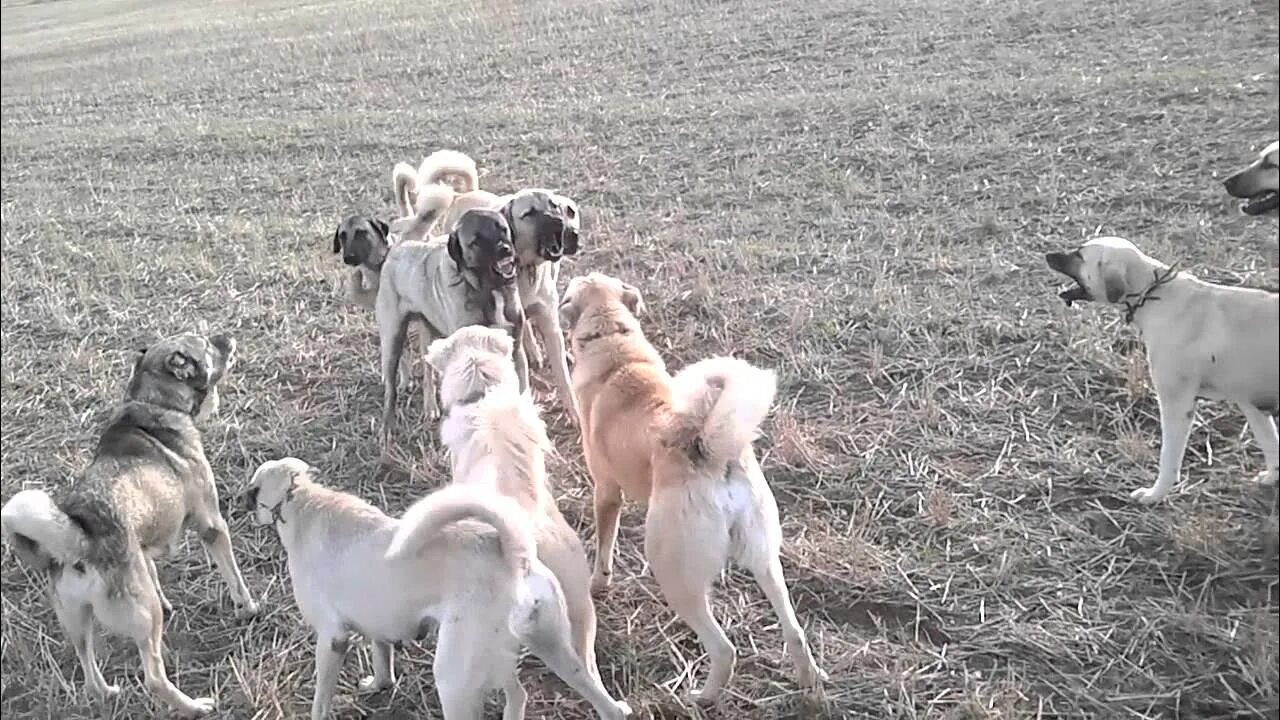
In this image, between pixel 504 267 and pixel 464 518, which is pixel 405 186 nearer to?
pixel 504 267

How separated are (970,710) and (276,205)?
7631mm

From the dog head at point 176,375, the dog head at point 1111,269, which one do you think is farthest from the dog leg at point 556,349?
the dog head at point 1111,269

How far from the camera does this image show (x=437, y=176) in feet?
21.5

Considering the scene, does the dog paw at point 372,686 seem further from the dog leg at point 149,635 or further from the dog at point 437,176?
the dog at point 437,176

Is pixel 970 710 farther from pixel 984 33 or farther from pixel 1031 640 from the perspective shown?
pixel 984 33

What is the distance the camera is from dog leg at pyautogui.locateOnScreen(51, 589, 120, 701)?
321 centimetres

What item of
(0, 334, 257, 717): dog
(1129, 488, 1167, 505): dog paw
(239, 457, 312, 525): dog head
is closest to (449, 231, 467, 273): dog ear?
(0, 334, 257, 717): dog

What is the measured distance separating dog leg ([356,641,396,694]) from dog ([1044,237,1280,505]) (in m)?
2.84

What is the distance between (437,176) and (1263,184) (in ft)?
15.9

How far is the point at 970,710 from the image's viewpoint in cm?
303

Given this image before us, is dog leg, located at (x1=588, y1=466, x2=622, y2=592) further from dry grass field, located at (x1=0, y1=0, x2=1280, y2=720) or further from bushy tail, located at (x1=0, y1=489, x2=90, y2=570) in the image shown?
bushy tail, located at (x1=0, y1=489, x2=90, y2=570)

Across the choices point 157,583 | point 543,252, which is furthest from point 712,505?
point 543,252

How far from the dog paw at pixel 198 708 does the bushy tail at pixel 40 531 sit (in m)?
0.65

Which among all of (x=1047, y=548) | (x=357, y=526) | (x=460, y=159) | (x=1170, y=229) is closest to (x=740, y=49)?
(x=460, y=159)
